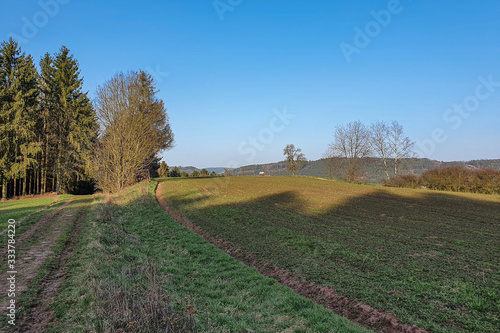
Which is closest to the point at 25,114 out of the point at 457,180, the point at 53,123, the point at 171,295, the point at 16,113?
the point at 16,113

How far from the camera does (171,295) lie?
18.9ft

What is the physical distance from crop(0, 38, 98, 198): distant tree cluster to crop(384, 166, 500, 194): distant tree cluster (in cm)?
4731

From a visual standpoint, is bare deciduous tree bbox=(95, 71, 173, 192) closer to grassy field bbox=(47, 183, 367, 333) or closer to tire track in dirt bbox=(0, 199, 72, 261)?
tire track in dirt bbox=(0, 199, 72, 261)

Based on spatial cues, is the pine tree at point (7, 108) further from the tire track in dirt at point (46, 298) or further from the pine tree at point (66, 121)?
the tire track in dirt at point (46, 298)

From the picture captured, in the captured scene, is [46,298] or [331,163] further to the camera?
[331,163]

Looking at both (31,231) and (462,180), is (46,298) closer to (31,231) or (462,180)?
(31,231)

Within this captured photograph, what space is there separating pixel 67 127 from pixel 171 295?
40.6 m

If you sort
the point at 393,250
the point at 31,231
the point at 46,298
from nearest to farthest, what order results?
the point at 46,298
the point at 393,250
the point at 31,231

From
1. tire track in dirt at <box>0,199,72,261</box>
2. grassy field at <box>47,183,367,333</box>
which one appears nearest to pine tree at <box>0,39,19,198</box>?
tire track in dirt at <box>0,199,72,261</box>

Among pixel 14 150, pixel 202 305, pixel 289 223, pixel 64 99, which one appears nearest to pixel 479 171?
pixel 289 223

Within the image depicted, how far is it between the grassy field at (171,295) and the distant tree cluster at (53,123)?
2950cm

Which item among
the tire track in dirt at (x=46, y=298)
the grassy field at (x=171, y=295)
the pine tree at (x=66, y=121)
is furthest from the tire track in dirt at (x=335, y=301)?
the pine tree at (x=66, y=121)

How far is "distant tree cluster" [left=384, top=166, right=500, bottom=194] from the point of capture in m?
32.9

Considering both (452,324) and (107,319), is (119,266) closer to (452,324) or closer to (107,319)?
(107,319)
